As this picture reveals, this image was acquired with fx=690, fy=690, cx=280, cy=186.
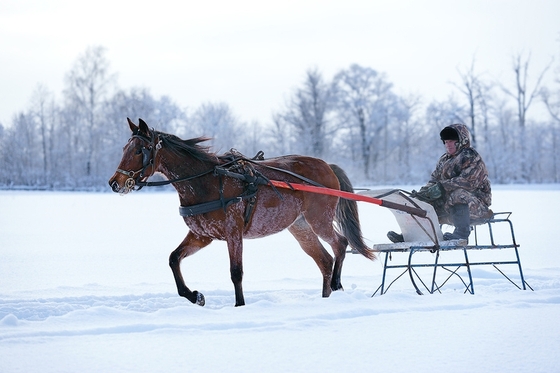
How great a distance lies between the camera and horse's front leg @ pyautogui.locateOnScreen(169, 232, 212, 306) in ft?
20.7

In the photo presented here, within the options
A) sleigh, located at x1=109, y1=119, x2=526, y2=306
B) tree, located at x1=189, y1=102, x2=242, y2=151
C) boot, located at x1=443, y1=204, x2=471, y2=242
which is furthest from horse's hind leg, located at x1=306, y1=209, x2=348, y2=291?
tree, located at x1=189, y1=102, x2=242, y2=151

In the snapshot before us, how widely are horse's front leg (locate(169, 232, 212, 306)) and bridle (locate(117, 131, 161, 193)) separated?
0.77 meters

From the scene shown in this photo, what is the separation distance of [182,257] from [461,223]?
2.70 meters

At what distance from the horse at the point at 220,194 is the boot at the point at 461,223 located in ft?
3.96

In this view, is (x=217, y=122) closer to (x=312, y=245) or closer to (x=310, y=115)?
(x=310, y=115)

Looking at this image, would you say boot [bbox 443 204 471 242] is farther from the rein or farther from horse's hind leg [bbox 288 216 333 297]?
the rein

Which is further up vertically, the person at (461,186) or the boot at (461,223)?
the person at (461,186)

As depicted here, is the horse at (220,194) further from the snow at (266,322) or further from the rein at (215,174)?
the snow at (266,322)

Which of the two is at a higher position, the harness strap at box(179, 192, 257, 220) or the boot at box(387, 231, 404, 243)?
the harness strap at box(179, 192, 257, 220)

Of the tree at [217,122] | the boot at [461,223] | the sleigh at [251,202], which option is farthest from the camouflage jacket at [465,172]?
the tree at [217,122]

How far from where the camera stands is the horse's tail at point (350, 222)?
7.38m

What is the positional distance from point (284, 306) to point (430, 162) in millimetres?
42191

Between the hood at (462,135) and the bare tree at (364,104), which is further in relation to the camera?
the bare tree at (364,104)

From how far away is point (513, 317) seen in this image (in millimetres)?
5328
